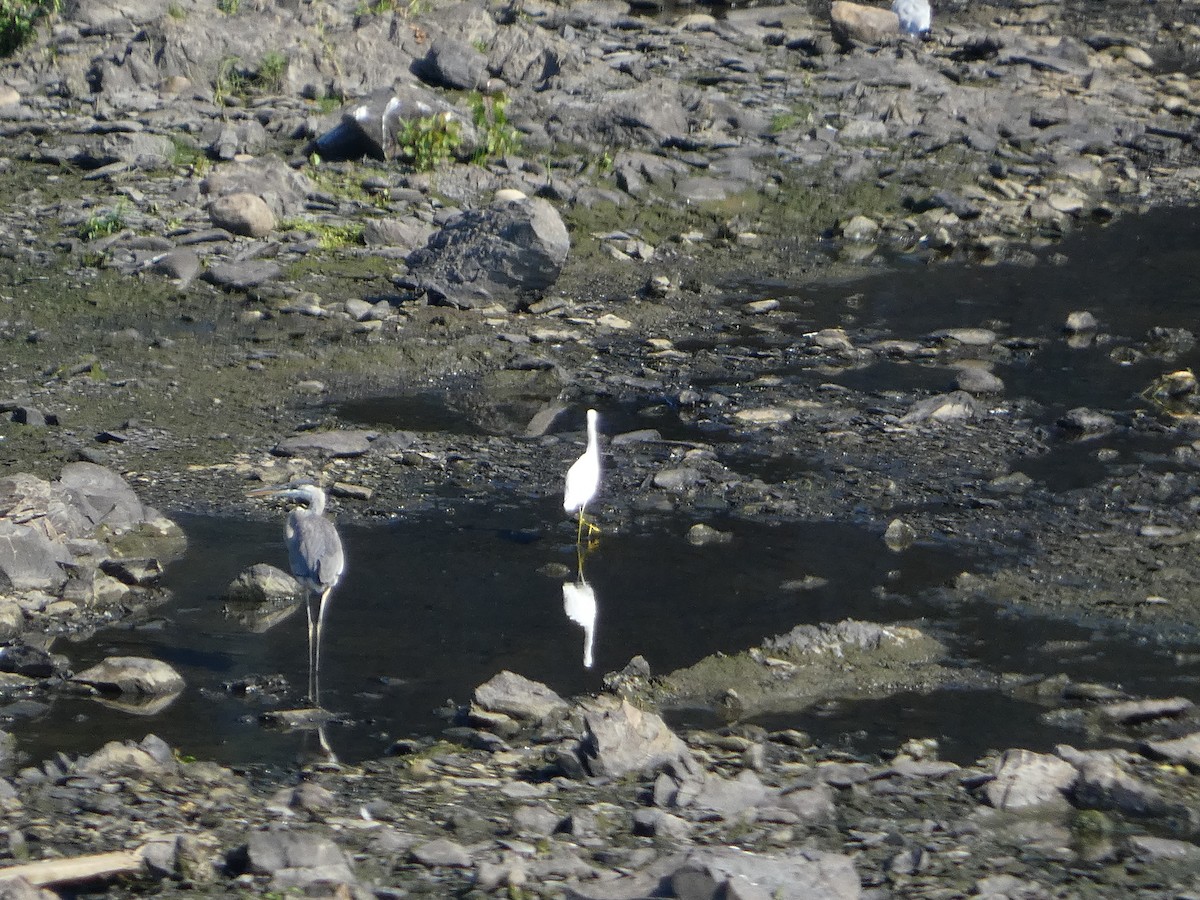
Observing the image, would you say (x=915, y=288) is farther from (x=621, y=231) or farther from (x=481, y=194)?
(x=481, y=194)

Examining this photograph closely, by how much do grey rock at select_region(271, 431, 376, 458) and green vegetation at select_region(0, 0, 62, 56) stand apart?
324 inches

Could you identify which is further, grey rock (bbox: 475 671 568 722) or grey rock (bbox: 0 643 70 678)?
grey rock (bbox: 0 643 70 678)

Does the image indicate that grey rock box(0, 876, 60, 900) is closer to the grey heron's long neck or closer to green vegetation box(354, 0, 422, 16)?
the grey heron's long neck

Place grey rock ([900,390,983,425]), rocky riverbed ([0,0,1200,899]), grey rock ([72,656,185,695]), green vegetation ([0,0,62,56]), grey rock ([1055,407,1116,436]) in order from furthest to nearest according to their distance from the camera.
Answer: green vegetation ([0,0,62,56])
grey rock ([900,390,983,425])
grey rock ([1055,407,1116,436])
grey rock ([72,656,185,695])
rocky riverbed ([0,0,1200,899])

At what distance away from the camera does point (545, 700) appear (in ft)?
18.4

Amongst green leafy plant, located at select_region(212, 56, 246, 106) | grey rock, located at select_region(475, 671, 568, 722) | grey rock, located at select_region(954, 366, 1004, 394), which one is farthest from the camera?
green leafy plant, located at select_region(212, 56, 246, 106)

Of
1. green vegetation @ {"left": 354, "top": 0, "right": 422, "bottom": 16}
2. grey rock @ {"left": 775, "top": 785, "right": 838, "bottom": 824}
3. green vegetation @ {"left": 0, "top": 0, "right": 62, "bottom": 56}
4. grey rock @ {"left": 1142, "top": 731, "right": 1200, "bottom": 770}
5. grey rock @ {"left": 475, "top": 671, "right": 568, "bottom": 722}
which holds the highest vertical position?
green vegetation @ {"left": 354, "top": 0, "right": 422, "bottom": 16}

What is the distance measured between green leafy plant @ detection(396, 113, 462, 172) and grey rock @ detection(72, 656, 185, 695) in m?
7.58

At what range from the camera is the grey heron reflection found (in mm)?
6473

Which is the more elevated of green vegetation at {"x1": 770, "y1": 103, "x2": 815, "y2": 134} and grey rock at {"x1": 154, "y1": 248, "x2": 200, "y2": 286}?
green vegetation at {"x1": 770, "y1": 103, "x2": 815, "y2": 134}

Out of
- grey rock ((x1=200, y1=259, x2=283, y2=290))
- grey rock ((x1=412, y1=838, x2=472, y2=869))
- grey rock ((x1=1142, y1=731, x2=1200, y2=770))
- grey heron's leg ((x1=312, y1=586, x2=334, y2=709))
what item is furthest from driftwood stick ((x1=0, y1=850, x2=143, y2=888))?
grey rock ((x1=200, y1=259, x2=283, y2=290))

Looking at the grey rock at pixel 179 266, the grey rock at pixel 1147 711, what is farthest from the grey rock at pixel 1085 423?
the grey rock at pixel 179 266

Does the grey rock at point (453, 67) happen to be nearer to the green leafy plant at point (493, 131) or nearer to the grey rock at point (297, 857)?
the green leafy plant at point (493, 131)

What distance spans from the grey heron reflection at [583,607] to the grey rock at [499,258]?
3.86m
